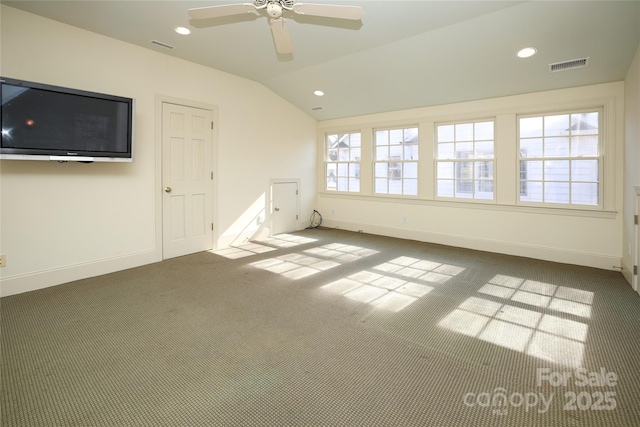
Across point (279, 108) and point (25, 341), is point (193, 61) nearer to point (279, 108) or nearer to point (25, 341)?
point (279, 108)

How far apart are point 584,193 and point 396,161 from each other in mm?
2913

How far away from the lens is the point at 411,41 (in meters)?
4.12

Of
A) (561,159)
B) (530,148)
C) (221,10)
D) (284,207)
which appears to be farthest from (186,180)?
(561,159)

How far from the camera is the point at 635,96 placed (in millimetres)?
3480

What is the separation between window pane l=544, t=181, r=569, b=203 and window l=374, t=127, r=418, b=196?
2003 millimetres

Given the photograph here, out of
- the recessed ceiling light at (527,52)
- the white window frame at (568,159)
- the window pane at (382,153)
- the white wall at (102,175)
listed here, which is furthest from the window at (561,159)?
the white wall at (102,175)

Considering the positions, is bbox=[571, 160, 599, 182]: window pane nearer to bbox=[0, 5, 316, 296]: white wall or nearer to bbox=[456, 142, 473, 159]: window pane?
bbox=[456, 142, 473, 159]: window pane

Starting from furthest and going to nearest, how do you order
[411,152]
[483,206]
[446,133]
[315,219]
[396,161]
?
[315,219] < [396,161] < [411,152] < [446,133] < [483,206]

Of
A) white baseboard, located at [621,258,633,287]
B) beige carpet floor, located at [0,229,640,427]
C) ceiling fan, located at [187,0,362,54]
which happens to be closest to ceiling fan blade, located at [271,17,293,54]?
ceiling fan, located at [187,0,362,54]

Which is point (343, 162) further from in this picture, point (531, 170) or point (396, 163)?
point (531, 170)

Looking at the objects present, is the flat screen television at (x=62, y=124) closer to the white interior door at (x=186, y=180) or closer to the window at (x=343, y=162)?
the white interior door at (x=186, y=180)

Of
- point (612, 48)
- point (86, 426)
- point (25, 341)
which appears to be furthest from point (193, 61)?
point (612, 48)

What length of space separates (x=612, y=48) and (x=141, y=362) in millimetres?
5348

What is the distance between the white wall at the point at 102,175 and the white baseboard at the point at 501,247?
104 inches
